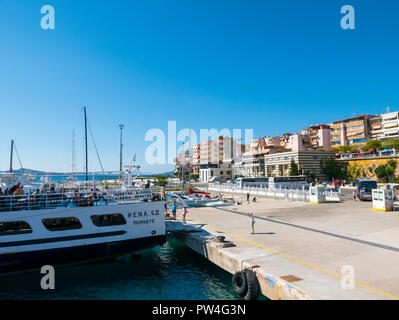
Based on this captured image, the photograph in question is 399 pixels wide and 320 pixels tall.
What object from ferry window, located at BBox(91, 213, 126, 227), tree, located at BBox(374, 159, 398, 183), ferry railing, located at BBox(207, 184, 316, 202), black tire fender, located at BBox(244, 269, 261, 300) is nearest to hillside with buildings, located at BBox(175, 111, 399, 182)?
tree, located at BBox(374, 159, 398, 183)

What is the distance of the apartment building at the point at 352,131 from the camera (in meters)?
103

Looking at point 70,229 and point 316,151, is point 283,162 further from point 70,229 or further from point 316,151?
point 70,229

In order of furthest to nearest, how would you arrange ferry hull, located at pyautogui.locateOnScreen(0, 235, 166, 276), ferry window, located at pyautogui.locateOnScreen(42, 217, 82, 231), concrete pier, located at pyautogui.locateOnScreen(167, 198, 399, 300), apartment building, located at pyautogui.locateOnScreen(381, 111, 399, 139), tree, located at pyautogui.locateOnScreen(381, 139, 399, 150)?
apartment building, located at pyautogui.locateOnScreen(381, 111, 399, 139)
tree, located at pyautogui.locateOnScreen(381, 139, 399, 150)
ferry window, located at pyautogui.locateOnScreen(42, 217, 82, 231)
ferry hull, located at pyautogui.locateOnScreen(0, 235, 166, 276)
concrete pier, located at pyautogui.locateOnScreen(167, 198, 399, 300)

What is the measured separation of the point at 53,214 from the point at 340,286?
13205mm

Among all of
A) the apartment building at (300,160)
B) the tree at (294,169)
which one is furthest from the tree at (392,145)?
the tree at (294,169)

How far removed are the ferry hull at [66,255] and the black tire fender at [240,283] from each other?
646cm

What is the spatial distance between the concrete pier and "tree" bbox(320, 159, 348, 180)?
61903 millimetres

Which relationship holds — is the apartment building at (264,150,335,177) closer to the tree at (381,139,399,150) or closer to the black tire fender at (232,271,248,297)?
the tree at (381,139,399,150)

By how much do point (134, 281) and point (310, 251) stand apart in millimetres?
8801

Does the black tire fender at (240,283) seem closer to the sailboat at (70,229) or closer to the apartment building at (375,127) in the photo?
the sailboat at (70,229)

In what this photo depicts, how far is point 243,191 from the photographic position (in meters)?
49.9

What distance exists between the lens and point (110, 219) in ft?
49.2

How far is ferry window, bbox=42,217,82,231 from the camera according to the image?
14.4 metres
